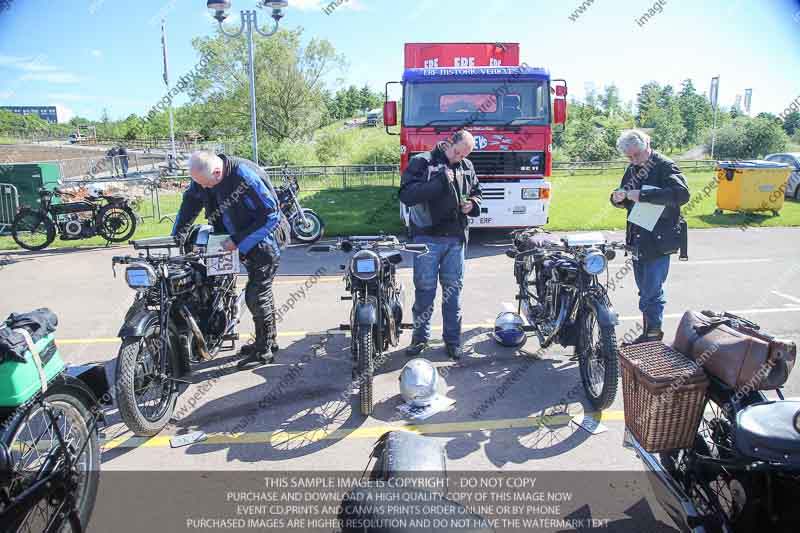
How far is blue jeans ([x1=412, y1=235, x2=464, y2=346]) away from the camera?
532cm

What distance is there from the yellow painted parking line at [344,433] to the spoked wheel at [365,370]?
0.65 feet

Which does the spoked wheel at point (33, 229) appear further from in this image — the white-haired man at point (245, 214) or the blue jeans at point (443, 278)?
the blue jeans at point (443, 278)

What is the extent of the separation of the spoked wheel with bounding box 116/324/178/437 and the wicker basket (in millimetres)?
3063

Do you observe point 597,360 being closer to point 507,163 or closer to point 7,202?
point 507,163

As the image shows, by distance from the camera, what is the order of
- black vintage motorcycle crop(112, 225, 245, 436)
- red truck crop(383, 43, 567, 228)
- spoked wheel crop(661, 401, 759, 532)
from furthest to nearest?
red truck crop(383, 43, 567, 228), black vintage motorcycle crop(112, 225, 245, 436), spoked wheel crop(661, 401, 759, 532)

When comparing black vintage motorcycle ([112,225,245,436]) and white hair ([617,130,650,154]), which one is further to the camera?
white hair ([617,130,650,154])

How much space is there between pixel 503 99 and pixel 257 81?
33794 millimetres

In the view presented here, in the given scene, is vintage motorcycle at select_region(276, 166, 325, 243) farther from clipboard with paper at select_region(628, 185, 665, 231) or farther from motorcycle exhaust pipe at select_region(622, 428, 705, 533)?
motorcycle exhaust pipe at select_region(622, 428, 705, 533)

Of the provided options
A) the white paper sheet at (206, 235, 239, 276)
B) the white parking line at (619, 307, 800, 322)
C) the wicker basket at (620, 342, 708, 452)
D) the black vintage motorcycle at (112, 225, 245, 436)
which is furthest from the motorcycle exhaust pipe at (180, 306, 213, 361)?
the white parking line at (619, 307, 800, 322)

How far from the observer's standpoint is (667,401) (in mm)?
2748

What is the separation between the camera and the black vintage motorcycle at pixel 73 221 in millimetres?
10938

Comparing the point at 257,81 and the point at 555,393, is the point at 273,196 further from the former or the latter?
the point at 257,81

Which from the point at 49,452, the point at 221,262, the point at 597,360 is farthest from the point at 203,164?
the point at 597,360

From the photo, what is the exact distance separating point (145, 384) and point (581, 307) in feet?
10.9
